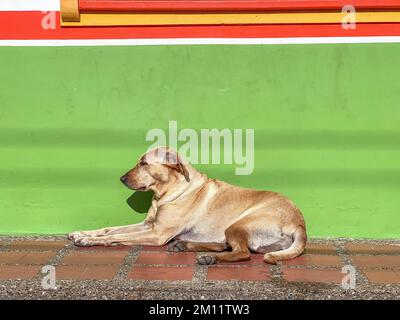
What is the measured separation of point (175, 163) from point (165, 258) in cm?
91

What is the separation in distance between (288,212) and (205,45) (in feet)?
5.72

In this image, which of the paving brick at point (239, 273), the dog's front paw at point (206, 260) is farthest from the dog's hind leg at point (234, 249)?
the paving brick at point (239, 273)

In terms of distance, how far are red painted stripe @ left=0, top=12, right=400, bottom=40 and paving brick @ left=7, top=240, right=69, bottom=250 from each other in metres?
1.88

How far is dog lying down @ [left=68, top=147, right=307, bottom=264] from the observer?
19.6 feet

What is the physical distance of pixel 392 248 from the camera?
6.32 meters

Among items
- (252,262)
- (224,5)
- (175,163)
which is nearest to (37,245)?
(175,163)

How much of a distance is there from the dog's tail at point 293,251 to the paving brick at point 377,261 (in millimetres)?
448

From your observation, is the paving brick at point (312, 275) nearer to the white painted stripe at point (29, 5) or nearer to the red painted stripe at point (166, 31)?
the red painted stripe at point (166, 31)

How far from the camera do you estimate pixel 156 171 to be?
6.34m

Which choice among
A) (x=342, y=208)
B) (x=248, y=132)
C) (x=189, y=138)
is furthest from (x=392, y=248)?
(x=189, y=138)

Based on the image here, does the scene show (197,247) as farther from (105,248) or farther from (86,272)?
(86,272)

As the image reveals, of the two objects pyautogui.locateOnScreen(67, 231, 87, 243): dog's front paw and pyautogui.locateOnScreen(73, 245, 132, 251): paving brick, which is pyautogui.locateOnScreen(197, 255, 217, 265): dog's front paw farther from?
pyautogui.locateOnScreen(67, 231, 87, 243): dog's front paw

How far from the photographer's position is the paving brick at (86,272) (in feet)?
17.0

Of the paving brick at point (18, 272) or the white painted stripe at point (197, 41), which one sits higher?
the white painted stripe at point (197, 41)
